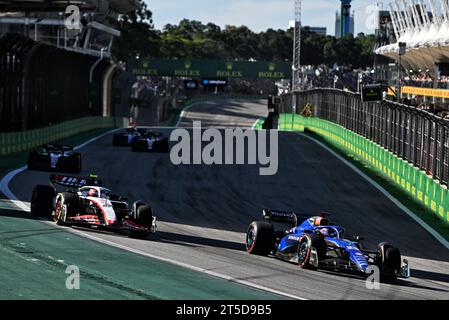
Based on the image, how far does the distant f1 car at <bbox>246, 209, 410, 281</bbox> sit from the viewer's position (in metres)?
16.6

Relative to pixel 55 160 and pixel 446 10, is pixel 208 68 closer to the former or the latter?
pixel 446 10

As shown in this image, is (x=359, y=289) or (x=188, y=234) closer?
(x=359, y=289)

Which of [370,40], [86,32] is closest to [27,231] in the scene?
[86,32]

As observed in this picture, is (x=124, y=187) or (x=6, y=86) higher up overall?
(x=6, y=86)

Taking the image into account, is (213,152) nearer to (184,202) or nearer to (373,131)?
(373,131)

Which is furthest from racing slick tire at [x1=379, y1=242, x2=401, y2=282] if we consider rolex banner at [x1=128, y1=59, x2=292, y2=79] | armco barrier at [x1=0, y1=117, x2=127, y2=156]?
rolex banner at [x1=128, y1=59, x2=292, y2=79]

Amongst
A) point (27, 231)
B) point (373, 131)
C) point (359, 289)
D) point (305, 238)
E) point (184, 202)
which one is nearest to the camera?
point (359, 289)

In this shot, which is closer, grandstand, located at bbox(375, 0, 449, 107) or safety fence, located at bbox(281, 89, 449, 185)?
safety fence, located at bbox(281, 89, 449, 185)

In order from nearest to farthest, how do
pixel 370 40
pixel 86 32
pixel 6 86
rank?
pixel 6 86 → pixel 86 32 → pixel 370 40

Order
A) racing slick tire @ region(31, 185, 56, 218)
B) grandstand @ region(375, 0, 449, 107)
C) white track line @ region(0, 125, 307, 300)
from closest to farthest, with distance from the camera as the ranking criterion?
white track line @ region(0, 125, 307, 300) → racing slick tire @ region(31, 185, 56, 218) → grandstand @ region(375, 0, 449, 107)

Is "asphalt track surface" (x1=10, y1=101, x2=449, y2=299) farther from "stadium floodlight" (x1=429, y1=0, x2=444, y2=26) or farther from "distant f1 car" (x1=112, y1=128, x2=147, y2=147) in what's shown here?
"stadium floodlight" (x1=429, y1=0, x2=444, y2=26)

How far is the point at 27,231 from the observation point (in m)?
19.4

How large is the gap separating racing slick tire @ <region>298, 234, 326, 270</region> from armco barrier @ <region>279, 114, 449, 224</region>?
8565 millimetres
